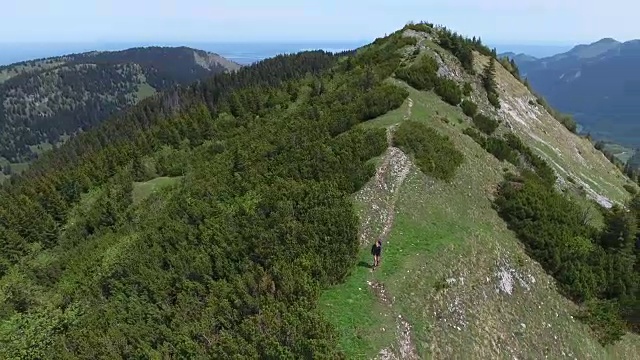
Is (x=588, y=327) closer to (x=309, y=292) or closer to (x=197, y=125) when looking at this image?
(x=309, y=292)

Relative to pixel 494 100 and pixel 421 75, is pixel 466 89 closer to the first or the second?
pixel 494 100

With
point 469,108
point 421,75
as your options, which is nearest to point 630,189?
point 469,108

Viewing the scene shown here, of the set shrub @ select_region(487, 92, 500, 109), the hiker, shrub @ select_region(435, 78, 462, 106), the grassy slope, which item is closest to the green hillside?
the grassy slope

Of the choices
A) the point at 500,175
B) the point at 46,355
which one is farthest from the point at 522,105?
the point at 46,355

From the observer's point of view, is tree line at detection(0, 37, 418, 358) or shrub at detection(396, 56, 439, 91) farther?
shrub at detection(396, 56, 439, 91)

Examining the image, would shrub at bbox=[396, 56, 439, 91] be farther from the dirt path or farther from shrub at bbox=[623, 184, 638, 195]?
shrub at bbox=[623, 184, 638, 195]
